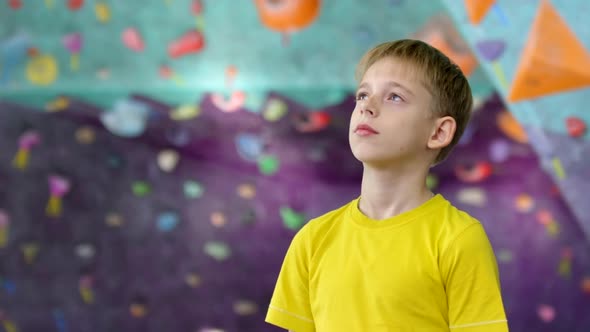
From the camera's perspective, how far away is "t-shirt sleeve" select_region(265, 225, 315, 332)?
123cm

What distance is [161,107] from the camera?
8.86 feet

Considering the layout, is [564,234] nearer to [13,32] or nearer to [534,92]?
[534,92]

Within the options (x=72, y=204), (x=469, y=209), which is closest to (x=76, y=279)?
(x=72, y=204)

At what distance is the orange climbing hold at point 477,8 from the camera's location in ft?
8.14

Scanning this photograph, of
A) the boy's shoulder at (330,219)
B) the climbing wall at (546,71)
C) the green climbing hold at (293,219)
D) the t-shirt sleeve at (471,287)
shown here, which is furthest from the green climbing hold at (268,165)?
the t-shirt sleeve at (471,287)

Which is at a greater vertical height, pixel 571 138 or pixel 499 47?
pixel 499 47

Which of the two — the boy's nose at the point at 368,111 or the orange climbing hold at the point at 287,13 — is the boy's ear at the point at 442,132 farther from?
the orange climbing hold at the point at 287,13

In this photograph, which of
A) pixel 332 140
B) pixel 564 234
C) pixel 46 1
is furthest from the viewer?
pixel 46 1

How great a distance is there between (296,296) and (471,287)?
309 mm

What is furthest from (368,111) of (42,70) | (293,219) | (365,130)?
(42,70)

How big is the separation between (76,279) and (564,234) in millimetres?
1705

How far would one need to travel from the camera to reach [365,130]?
1.17 meters

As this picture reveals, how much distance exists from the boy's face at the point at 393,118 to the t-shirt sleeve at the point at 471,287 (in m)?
0.17

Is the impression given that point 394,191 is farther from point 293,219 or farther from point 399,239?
point 293,219
